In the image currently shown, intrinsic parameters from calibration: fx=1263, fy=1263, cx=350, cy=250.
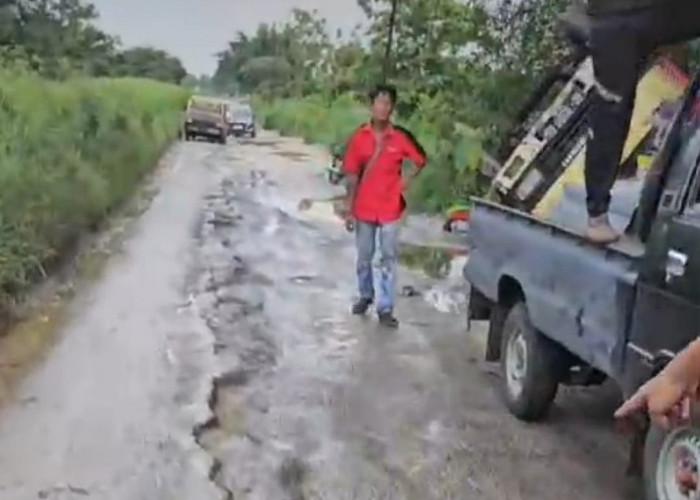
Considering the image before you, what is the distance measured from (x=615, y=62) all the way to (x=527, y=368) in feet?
7.22

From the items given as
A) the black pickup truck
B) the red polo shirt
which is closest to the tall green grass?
the red polo shirt

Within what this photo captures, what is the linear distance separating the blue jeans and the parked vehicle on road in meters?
42.3

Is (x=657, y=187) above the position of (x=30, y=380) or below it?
above

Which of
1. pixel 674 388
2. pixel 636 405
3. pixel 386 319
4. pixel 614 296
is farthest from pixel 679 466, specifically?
pixel 386 319

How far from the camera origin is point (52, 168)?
14.0 metres

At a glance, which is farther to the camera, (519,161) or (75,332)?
(75,332)

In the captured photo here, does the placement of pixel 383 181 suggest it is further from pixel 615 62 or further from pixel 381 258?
pixel 615 62

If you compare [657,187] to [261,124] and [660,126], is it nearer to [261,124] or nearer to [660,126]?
[660,126]

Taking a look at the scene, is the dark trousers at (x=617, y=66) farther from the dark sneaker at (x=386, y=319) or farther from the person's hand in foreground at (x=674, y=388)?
the dark sneaker at (x=386, y=319)

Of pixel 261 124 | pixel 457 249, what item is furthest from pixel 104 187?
pixel 261 124

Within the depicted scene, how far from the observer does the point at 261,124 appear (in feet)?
266

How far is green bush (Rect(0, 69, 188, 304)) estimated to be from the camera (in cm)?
1110

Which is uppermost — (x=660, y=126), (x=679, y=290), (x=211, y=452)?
(x=660, y=126)

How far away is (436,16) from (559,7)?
461cm
